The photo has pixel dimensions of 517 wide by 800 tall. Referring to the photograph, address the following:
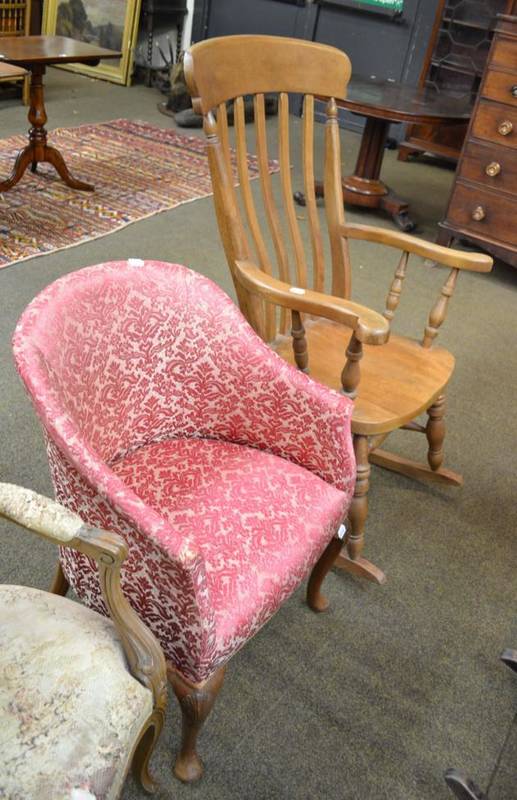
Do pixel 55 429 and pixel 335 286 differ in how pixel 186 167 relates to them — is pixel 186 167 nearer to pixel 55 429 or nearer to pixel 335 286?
pixel 335 286

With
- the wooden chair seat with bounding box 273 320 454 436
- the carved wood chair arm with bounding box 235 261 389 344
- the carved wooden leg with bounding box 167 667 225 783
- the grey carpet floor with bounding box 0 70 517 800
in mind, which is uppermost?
the carved wood chair arm with bounding box 235 261 389 344

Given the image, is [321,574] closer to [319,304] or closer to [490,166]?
[319,304]

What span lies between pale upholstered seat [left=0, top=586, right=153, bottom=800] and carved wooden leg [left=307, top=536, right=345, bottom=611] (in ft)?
2.10

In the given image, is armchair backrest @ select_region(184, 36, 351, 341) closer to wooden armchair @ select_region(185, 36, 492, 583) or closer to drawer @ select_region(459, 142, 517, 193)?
wooden armchair @ select_region(185, 36, 492, 583)

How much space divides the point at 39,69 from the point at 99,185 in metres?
0.67

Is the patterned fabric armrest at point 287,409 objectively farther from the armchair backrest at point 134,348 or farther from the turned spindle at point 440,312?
the turned spindle at point 440,312

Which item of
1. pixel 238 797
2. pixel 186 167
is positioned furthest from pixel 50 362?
pixel 186 167

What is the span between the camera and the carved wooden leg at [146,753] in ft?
3.70

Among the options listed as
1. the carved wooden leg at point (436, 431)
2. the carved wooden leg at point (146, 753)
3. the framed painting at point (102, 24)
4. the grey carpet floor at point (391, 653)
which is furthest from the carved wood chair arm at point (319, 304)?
the framed painting at point (102, 24)

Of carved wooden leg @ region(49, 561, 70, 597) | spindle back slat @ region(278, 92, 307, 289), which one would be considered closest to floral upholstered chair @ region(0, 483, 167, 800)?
carved wooden leg @ region(49, 561, 70, 597)

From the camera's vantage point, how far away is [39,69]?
362 cm

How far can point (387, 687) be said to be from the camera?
63.3 inches

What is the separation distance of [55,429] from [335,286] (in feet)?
4.05

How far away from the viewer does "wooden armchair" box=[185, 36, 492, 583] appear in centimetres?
162
